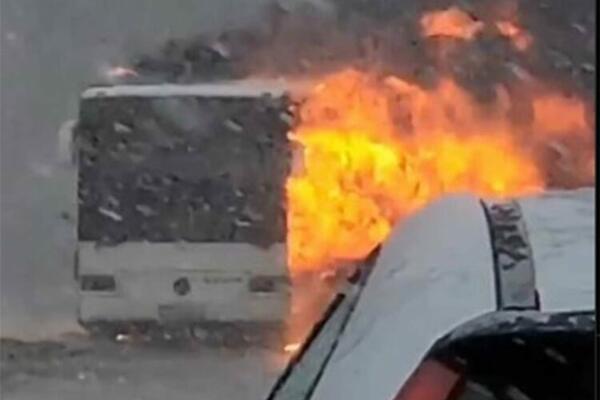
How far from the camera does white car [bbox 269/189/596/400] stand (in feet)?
8.34

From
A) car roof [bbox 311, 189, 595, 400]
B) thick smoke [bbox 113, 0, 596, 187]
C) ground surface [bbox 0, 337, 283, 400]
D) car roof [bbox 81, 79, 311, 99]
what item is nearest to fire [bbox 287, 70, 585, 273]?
thick smoke [bbox 113, 0, 596, 187]

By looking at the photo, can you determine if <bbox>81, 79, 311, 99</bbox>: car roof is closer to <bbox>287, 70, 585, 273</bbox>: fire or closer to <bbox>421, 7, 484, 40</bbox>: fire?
<bbox>287, 70, 585, 273</bbox>: fire

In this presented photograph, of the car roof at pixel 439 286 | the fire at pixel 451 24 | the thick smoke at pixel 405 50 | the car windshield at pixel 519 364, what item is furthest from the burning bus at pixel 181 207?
the car windshield at pixel 519 364

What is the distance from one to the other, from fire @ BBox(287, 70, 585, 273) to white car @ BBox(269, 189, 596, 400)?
1147cm

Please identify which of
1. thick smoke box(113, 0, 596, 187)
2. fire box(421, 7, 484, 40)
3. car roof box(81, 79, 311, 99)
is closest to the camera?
car roof box(81, 79, 311, 99)

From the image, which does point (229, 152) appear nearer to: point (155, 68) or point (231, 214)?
point (231, 214)

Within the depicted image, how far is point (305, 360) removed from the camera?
3.60 meters

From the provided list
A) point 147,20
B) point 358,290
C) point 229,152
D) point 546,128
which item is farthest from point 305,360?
point 147,20

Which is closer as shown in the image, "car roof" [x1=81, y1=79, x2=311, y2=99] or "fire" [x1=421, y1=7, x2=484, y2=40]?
"car roof" [x1=81, y1=79, x2=311, y2=99]

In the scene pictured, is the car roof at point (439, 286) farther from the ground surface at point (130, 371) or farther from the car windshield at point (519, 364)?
the ground surface at point (130, 371)

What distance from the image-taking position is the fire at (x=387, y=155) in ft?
50.1

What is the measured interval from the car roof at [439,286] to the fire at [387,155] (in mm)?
11452

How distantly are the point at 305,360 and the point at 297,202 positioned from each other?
11.7m

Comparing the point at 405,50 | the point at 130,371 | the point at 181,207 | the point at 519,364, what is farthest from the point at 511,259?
the point at 405,50
